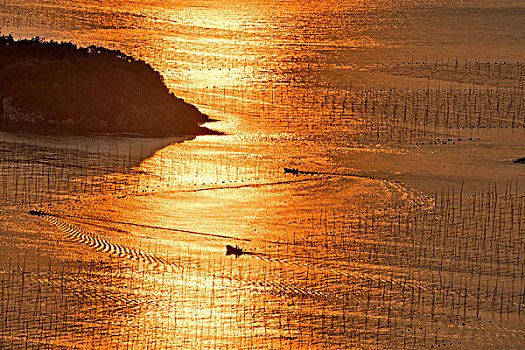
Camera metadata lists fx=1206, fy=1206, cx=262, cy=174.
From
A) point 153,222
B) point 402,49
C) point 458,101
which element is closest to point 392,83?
point 458,101

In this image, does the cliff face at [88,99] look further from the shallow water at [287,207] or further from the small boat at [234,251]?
the small boat at [234,251]

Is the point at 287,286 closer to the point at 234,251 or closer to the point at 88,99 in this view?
the point at 234,251

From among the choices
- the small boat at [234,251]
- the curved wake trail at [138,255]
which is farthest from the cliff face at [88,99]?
the small boat at [234,251]

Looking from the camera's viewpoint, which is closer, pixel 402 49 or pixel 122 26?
→ pixel 402 49

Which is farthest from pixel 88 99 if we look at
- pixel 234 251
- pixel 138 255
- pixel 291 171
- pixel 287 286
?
pixel 287 286

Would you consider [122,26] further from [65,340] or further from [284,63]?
[65,340]

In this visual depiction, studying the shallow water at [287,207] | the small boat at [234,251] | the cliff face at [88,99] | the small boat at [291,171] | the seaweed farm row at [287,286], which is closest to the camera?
the seaweed farm row at [287,286]

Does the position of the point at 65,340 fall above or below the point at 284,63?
below
